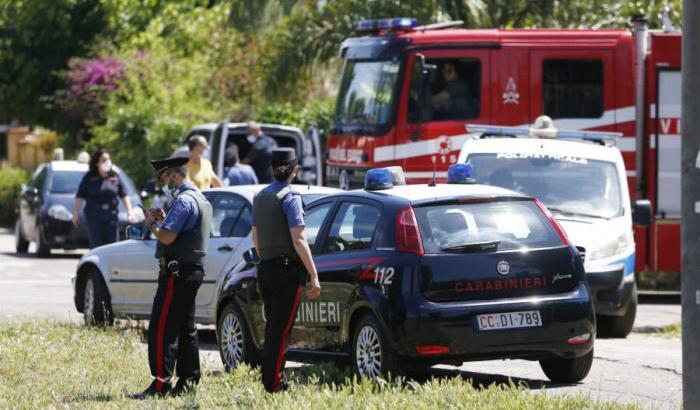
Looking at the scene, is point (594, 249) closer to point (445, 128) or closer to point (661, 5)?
point (445, 128)

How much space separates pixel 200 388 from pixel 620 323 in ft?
19.7

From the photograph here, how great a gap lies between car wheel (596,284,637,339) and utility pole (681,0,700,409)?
8.26 meters

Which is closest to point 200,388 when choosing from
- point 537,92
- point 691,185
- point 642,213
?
point 691,185

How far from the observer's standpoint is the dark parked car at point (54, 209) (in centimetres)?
2503

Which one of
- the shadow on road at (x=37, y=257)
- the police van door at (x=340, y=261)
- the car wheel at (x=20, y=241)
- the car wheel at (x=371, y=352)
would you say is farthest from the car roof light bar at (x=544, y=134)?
the car wheel at (x=20, y=241)

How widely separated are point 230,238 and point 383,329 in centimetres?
383

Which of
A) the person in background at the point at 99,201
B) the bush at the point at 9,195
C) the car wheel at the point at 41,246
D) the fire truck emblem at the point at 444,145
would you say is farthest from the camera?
the bush at the point at 9,195

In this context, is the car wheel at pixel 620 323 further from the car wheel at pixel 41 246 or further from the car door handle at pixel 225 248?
the car wheel at pixel 41 246

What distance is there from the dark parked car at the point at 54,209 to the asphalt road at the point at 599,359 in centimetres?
254

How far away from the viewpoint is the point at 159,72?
35.7 meters

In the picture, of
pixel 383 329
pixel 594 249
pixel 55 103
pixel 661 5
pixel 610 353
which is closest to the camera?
pixel 383 329

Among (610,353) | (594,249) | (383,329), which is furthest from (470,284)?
(594,249)

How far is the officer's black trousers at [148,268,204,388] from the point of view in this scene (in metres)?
10.1

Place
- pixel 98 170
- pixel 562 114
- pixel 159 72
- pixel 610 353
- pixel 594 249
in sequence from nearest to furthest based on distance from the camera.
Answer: pixel 610 353
pixel 594 249
pixel 98 170
pixel 562 114
pixel 159 72
